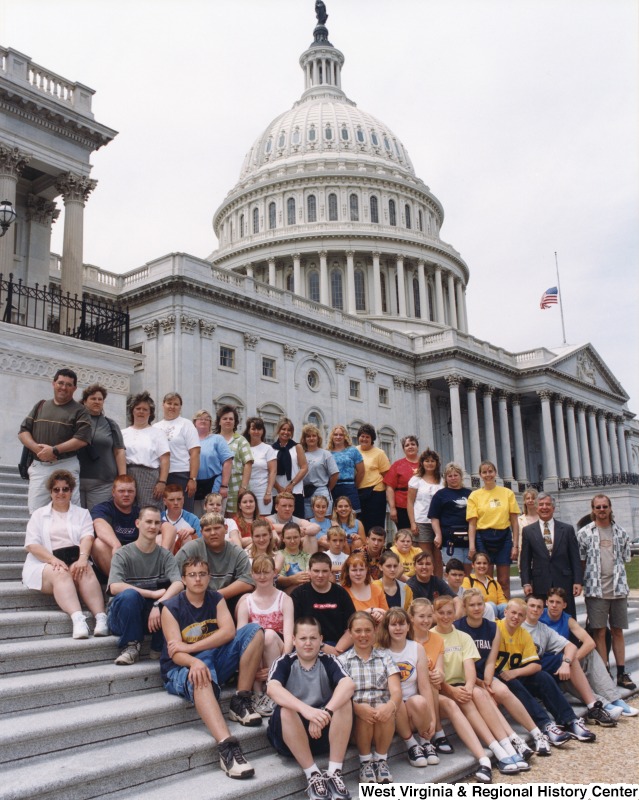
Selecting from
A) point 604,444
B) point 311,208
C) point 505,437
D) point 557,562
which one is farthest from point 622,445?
point 557,562

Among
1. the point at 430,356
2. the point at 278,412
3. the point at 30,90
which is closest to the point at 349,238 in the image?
the point at 430,356

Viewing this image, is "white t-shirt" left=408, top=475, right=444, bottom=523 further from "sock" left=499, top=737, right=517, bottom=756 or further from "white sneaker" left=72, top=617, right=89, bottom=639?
"white sneaker" left=72, top=617, right=89, bottom=639

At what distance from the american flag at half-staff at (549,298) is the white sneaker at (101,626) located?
56039mm

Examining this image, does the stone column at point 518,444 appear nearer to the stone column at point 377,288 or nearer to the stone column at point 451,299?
the stone column at point 451,299

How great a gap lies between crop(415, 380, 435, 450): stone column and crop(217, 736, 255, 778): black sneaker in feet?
166

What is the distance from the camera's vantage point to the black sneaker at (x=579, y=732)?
311 inches

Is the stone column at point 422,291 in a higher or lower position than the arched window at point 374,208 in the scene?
lower

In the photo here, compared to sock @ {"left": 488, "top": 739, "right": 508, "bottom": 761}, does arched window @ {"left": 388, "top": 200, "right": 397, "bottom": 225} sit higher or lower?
higher

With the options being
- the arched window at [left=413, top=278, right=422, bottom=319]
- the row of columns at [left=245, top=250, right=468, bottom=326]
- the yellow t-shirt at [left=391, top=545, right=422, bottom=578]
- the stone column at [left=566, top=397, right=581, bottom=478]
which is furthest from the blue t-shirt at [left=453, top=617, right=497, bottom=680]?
the arched window at [left=413, top=278, right=422, bottom=319]

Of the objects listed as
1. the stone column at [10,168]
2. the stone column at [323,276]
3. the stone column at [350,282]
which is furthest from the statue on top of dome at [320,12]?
the stone column at [10,168]

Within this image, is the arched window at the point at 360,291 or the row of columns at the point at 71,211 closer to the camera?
the row of columns at the point at 71,211

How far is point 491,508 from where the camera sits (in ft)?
35.4

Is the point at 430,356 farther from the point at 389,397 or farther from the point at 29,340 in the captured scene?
the point at 29,340

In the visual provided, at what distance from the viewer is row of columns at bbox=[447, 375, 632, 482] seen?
5828 centimetres
